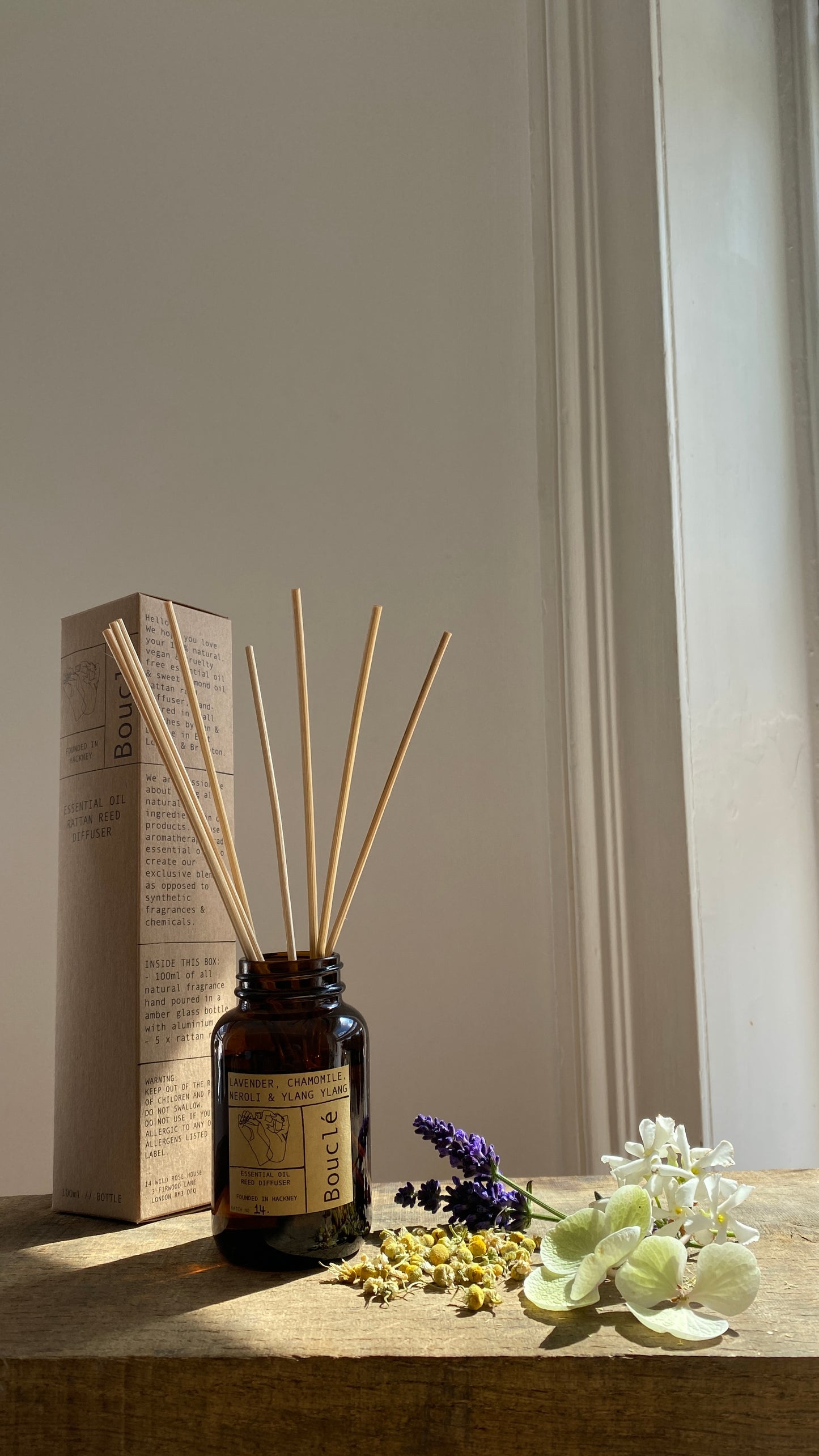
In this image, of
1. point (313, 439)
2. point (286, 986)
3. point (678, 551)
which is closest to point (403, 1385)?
point (286, 986)

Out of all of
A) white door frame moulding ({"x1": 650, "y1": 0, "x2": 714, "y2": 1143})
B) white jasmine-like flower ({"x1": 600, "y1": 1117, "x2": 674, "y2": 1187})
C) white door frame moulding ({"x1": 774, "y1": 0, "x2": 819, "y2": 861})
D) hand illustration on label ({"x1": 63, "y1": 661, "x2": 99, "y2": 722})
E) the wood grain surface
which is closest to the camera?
the wood grain surface

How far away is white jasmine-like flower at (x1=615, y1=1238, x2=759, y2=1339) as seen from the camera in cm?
49

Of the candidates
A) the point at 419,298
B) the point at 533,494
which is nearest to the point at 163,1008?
the point at 533,494

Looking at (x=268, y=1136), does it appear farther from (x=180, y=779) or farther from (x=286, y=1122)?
(x=180, y=779)

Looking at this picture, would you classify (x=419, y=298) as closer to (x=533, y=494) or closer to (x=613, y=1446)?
(x=533, y=494)

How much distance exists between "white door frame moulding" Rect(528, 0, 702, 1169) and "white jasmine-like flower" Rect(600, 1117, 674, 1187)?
0.43 metres

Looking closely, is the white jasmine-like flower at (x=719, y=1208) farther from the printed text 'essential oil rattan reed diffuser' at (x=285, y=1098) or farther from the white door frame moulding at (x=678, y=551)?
the white door frame moulding at (x=678, y=551)

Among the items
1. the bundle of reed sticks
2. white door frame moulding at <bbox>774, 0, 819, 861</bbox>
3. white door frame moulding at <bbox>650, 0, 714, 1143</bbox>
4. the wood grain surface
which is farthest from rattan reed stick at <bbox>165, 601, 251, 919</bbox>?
white door frame moulding at <bbox>774, 0, 819, 861</bbox>

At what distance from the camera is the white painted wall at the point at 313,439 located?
1183mm

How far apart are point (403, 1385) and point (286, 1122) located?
14 cm

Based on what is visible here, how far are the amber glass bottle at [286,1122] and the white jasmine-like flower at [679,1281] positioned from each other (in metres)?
0.16

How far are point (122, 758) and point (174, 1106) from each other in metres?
0.22

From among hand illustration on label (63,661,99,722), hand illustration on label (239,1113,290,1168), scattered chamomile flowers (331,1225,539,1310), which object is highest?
hand illustration on label (63,661,99,722)

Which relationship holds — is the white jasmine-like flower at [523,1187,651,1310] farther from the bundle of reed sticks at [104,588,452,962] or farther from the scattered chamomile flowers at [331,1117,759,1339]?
the bundle of reed sticks at [104,588,452,962]
